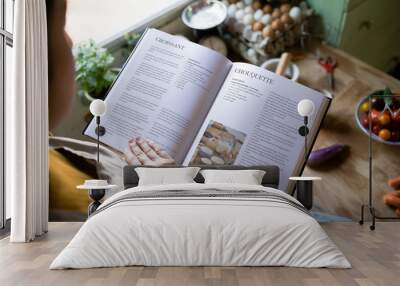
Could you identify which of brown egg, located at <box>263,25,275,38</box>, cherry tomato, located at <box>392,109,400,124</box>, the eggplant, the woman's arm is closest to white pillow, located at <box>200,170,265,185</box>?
the eggplant

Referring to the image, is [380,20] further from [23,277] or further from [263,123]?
[23,277]

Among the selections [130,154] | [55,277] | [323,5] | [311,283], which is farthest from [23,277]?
[323,5]

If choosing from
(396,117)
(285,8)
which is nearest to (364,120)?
(396,117)

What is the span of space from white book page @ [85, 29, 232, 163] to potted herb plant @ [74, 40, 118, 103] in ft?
0.58

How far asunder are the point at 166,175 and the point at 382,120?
7.88 ft

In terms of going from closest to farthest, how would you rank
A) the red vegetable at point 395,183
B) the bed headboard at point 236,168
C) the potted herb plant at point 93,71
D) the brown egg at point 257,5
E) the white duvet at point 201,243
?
the white duvet at point 201,243 → the bed headboard at point 236,168 → the red vegetable at point 395,183 → the brown egg at point 257,5 → the potted herb plant at point 93,71

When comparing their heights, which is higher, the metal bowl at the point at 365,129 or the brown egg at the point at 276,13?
the brown egg at the point at 276,13

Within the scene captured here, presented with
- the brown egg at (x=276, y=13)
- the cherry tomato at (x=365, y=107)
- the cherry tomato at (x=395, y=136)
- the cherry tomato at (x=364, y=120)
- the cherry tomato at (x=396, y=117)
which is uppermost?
the brown egg at (x=276, y=13)

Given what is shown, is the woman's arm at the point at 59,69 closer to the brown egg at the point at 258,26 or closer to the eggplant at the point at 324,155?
the brown egg at the point at 258,26

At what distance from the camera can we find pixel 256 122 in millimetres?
5961

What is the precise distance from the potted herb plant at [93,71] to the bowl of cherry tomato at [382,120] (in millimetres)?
2783

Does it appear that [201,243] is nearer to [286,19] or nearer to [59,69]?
[286,19]

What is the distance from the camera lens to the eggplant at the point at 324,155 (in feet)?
20.1

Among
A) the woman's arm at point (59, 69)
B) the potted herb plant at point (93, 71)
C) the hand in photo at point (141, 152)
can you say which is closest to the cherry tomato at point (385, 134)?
the hand in photo at point (141, 152)
